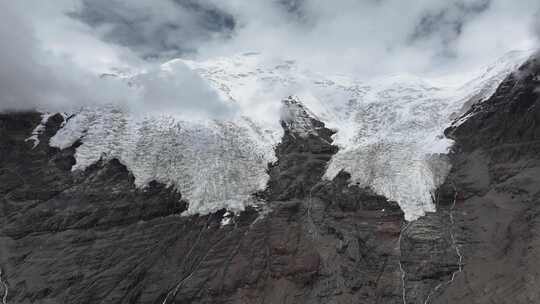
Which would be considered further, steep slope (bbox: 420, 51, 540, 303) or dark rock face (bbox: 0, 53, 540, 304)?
dark rock face (bbox: 0, 53, 540, 304)

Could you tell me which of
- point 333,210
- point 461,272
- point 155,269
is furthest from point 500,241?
point 155,269

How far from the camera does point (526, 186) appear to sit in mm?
69750

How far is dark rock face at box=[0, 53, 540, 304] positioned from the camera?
64375 millimetres

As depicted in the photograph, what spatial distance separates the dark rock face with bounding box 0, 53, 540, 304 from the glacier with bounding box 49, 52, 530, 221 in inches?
107

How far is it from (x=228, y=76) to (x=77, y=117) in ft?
145

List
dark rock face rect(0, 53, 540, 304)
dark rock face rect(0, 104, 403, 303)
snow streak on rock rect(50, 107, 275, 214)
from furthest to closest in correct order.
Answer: snow streak on rock rect(50, 107, 275, 214), dark rock face rect(0, 104, 403, 303), dark rock face rect(0, 53, 540, 304)

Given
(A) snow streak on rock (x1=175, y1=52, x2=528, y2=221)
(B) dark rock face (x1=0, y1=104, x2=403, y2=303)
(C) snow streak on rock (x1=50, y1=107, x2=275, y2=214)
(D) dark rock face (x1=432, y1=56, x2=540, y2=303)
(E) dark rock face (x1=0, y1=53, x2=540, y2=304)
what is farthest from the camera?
(C) snow streak on rock (x1=50, y1=107, x2=275, y2=214)

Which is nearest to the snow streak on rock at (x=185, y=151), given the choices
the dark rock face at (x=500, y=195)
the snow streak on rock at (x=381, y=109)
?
the snow streak on rock at (x=381, y=109)

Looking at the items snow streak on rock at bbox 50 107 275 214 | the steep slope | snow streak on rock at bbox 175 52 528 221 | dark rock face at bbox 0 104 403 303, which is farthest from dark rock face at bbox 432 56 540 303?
snow streak on rock at bbox 50 107 275 214

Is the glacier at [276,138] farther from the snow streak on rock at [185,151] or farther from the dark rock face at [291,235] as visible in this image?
the dark rock face at [291,235]

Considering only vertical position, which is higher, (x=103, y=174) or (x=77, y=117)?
(x=77, y=117)

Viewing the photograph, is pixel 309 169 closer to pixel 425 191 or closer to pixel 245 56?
pixel 425 191

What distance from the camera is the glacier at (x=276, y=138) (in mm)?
81062

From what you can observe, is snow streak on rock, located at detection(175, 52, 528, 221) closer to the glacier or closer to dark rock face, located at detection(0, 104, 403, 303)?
the glacier
